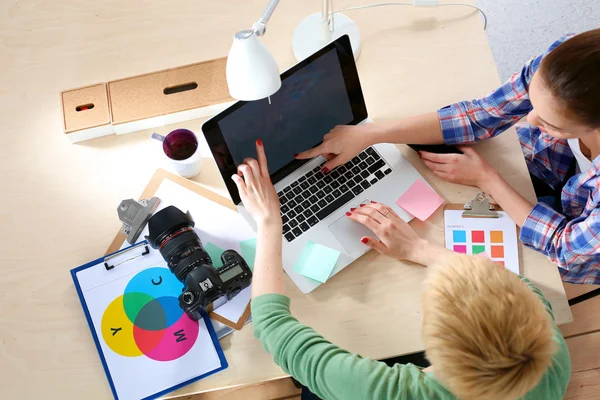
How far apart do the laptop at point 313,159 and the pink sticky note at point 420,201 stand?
2cm

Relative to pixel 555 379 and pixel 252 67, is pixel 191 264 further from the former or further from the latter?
pixel 555 379

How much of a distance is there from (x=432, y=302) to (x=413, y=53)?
743mm

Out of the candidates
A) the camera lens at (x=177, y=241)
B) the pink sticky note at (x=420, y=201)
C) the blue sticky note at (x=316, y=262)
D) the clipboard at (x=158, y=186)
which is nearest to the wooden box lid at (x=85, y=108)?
the clipboard at (x=158, y=186)

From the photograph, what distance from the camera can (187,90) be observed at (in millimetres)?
1328

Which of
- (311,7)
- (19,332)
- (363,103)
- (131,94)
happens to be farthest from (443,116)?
(19,332)

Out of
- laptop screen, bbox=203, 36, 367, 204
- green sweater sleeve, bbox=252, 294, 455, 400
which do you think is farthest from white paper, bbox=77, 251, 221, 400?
laptop screen, bbox=203, 36, 367, 204

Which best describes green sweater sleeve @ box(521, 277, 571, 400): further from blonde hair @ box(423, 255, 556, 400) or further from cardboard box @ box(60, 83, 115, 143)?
cardboard box @ box(60, 83, 115, 143)

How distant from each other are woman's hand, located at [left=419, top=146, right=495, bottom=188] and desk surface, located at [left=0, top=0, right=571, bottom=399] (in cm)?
2

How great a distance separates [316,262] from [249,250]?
150 millimetres

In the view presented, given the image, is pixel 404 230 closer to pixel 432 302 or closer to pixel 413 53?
pixel 432 302

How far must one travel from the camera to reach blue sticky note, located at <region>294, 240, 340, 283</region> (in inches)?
45.6

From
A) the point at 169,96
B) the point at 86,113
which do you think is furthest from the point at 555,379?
the point at 86,113

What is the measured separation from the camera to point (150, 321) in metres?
1.14

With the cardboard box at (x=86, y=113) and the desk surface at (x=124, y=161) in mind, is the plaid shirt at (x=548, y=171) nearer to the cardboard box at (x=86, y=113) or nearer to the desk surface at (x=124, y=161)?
the desk surface at (x=124, y=161)
